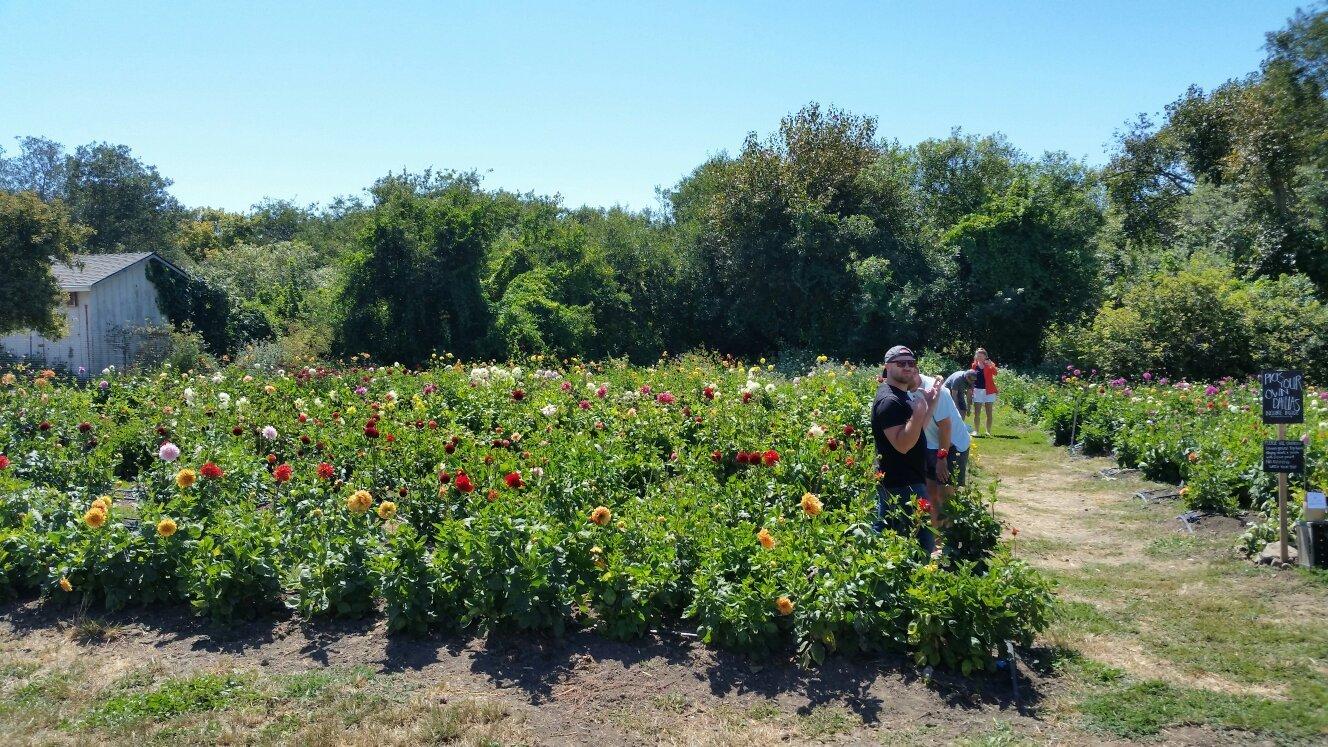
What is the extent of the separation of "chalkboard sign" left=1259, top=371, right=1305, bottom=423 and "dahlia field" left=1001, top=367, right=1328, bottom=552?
2.00ft

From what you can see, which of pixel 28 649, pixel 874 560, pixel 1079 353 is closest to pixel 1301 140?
pixel 874 560

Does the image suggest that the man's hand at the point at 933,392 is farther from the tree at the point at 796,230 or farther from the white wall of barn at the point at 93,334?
the white wall of barn at the point at 93,334

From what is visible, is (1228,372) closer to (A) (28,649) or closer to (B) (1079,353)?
(B) (1079,353)

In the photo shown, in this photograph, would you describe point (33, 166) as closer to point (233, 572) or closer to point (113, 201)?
point (113, 201)

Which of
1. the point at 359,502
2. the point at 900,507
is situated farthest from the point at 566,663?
the point at 900,507

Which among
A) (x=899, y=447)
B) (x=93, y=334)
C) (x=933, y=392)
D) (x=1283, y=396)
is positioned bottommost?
(x=899, y=447)

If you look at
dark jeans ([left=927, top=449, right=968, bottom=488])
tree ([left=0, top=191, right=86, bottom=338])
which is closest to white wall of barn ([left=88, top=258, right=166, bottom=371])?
tree ([left=0, top=191, right=86, bottom=338])

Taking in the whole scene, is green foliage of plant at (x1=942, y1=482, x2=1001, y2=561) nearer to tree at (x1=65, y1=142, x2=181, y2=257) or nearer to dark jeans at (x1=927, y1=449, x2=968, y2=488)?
dark jeans at (x1=927, y1=449, x2=968, y2=488)

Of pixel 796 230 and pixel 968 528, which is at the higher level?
pixel 796 230

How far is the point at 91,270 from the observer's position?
2867 centimetres

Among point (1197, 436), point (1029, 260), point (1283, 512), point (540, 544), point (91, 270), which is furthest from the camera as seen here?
point (91, 270)

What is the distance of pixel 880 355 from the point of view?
25.5 metres

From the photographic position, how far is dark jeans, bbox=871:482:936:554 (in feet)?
→ 16.8

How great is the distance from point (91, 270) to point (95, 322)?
1.90 metres
